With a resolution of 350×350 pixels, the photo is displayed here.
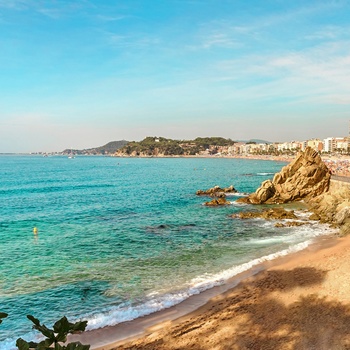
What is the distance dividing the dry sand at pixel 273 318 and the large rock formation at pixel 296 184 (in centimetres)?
3000

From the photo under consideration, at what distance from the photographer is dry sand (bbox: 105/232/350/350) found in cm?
1148

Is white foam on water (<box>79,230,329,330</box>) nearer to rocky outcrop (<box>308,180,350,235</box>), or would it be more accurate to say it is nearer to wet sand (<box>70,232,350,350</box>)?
wet sand (<box>70,232,350,350</box>)

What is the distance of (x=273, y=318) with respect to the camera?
13.1m

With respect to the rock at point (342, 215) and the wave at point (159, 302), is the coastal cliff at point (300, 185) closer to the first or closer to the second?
the rock at point (342, 215)

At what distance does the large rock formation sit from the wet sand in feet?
98.3

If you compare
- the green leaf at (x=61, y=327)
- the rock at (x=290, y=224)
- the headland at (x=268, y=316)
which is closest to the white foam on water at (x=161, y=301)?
the headland at (x=268, y=316)

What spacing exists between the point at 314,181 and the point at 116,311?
42.4m

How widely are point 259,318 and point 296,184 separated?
3960 centimetres

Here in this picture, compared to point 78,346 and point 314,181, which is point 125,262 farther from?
point 314,181

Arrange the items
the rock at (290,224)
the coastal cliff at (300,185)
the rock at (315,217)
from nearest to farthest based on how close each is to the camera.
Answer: the rock at (290,224) < the rock at (315,217) < the coastal cliff at (300,185)

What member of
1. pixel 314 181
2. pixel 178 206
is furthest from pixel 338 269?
pixel 314 181

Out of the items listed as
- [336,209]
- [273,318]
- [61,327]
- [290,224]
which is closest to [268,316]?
[273,318]

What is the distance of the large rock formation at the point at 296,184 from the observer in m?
48.5

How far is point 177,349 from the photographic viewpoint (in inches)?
456
